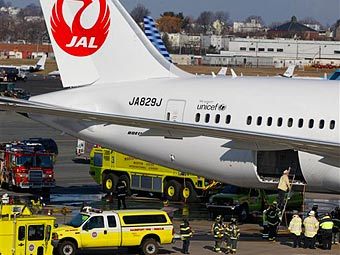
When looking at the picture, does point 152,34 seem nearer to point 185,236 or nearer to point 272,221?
point 272,221

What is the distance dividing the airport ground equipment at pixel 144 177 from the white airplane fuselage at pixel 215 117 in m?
3.75

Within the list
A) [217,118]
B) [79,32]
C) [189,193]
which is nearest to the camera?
[217,118]

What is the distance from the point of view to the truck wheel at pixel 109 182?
132 feet

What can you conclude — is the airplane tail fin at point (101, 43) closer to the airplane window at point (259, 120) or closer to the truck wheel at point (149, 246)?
the airplane window at point (259, 120)

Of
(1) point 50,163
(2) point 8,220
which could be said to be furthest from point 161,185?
(2) point 8,220

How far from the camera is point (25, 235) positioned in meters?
24.5

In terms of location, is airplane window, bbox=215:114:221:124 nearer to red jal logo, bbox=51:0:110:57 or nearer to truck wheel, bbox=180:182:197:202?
red jal logo, bbox=51:0:110:57

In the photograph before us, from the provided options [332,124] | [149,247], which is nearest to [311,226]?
[332,124]

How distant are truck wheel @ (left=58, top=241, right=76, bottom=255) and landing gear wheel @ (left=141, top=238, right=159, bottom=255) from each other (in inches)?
76.8

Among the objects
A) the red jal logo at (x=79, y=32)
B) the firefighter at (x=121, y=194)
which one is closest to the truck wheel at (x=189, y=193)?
the firefighter at (x=121, y=194)

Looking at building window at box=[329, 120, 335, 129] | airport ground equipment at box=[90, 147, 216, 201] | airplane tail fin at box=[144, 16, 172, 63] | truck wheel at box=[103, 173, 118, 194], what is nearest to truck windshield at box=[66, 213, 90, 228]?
building window at box=[329, 120, 335, 129]

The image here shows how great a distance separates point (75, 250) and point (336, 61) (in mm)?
150511

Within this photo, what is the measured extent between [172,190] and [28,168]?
20.0 ft

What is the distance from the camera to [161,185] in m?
38.9
